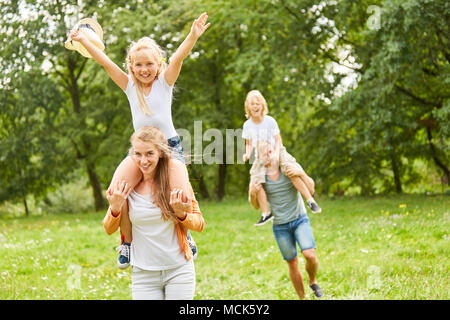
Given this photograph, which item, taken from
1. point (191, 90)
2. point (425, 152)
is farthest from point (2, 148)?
point (425, 152)

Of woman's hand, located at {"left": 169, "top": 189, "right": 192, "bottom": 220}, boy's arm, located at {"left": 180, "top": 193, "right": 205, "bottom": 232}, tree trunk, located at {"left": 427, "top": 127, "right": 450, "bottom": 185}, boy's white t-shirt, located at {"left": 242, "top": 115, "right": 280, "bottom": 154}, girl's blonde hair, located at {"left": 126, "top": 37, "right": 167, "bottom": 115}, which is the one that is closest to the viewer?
woman's hand, located at {"left": 169, "top": 189, "right": 192, "bottom": 220}

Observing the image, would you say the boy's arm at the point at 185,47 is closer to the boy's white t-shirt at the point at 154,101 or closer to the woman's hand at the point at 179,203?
the boy's white t-shirt at the point at 154,101

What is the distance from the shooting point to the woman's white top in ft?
12.6

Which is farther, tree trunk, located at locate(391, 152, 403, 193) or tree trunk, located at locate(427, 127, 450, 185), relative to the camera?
tree trunk, located at locate(391, 152, 403, 193)

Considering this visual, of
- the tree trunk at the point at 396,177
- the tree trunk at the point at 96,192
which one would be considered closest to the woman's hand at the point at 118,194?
the tree trunk at the point at 396,177

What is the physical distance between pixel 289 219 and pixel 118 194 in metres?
3.49

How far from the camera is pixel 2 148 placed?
78.8ft

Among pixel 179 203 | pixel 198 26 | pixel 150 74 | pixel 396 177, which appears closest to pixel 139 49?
pixel 150 74

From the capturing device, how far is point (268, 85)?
68.9ft

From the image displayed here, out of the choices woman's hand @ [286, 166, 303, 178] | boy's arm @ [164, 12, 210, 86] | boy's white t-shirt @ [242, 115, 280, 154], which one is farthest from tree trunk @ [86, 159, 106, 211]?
boy's arm @ [164, 12, 210, 86]

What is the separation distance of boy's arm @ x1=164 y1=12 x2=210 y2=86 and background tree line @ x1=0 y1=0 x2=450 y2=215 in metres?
10.3

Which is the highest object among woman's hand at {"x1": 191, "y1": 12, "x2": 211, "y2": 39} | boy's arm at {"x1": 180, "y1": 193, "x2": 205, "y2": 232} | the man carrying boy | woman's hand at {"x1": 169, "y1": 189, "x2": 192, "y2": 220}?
woman's hand at {"x1": 191, "y1": 12, "x2": 211, "y2": 39}

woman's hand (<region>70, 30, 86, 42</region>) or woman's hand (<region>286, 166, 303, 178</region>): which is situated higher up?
woman's hand (<region>70, 30, 86, 42</region>)

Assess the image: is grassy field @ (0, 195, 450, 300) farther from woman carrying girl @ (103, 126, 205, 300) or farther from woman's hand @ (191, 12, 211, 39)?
woman's hand @ (191, 12, 211, 39)
